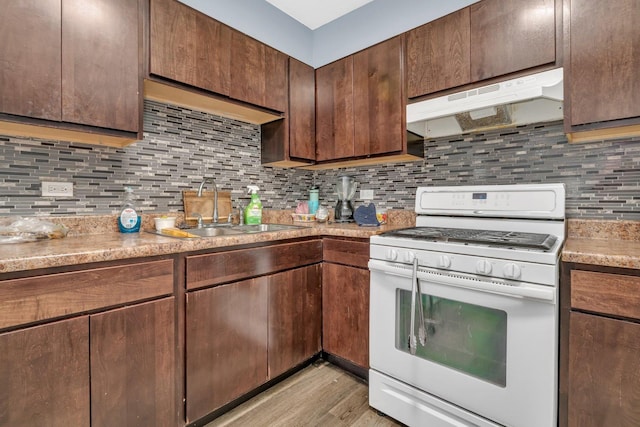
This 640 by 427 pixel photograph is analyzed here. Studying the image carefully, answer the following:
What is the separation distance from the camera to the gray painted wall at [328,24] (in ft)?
6.65

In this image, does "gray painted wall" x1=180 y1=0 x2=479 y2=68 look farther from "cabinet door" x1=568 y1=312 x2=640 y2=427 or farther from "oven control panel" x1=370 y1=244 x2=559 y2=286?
"cabinet door" x1=568 y1=312 x2=640 y2=427

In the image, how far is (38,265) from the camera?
98 centimetres

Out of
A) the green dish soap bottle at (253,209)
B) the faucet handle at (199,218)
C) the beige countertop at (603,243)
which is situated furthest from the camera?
the green dish soap bottle at (253,209)

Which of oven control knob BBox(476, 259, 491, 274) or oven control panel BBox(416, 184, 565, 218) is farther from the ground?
oven control panel BBox(416, 184, 565, 218)

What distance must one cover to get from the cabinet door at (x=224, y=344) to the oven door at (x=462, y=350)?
599 mm

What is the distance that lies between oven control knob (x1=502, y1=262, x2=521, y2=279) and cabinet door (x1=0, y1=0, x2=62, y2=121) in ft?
6.23

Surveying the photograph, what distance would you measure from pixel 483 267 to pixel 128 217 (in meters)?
1.72

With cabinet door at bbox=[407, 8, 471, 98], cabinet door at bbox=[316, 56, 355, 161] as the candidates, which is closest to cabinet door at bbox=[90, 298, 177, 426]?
cabinet door at bbox=[316, 56, 355, 161]

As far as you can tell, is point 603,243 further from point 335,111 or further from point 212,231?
point 212,231

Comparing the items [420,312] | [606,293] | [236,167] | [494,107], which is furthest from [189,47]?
[606,293]

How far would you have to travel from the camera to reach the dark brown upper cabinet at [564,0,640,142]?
1262 millimetres

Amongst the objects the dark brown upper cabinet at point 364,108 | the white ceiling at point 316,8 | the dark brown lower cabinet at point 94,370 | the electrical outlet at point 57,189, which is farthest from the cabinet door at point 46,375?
the white ceiling at point 316,8

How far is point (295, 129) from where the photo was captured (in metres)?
2.27

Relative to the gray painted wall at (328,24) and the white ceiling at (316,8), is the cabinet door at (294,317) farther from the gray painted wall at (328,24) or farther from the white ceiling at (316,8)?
the white ceiling at (316,8)
